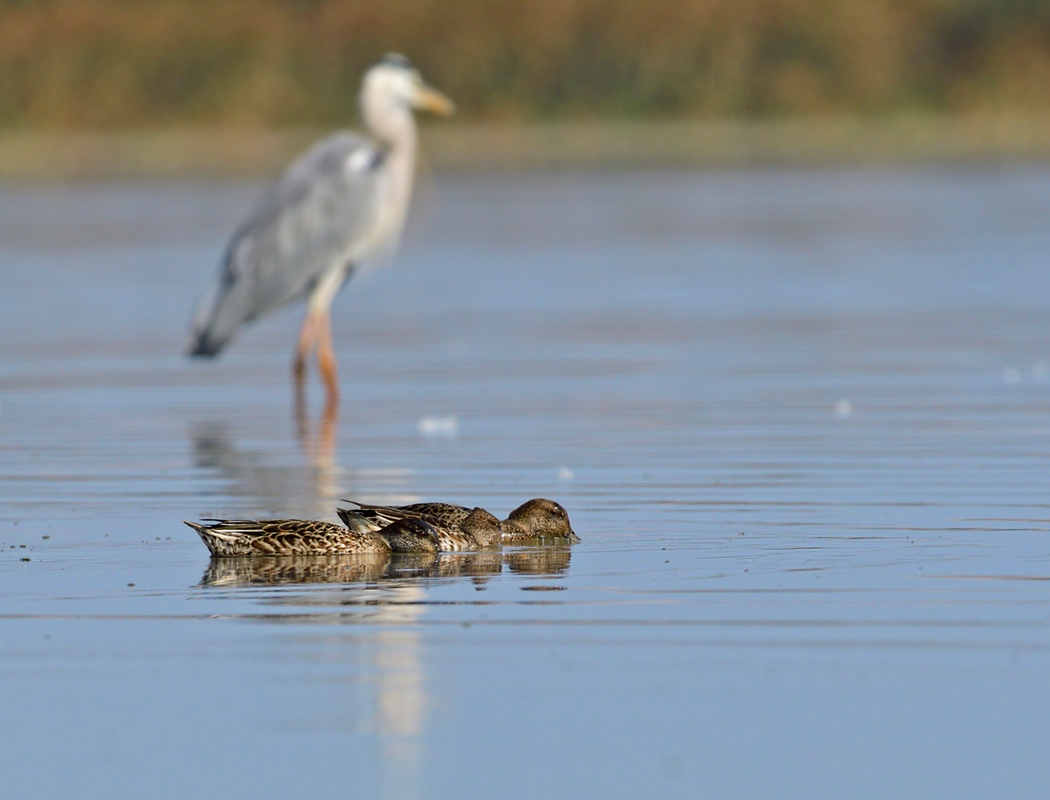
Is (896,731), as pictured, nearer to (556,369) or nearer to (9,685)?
(9,685)

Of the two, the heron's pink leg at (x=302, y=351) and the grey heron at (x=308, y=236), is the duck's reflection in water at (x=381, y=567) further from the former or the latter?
the grey heron at (x=308, y=236)

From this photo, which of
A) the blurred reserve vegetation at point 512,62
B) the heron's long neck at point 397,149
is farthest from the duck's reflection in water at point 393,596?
the blurred reserve vegetation at point 512,62

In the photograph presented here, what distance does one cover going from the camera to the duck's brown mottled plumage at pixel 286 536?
28.6 ft

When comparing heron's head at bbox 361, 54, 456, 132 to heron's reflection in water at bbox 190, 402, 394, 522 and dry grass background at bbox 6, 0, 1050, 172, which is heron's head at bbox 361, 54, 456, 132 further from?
dry grass background at bbox 6, 0, 1050, 172

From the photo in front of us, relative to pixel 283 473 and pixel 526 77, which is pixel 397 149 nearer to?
pixel 283 473

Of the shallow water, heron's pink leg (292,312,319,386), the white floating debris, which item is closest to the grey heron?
heron's pink leg (292,312,319,386)

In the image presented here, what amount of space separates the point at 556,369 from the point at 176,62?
3999 centimetres

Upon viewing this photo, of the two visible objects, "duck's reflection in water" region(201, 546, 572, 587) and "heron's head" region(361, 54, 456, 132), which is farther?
"heron's head" region(361, 54, 456, 132)

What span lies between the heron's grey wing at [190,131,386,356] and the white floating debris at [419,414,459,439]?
Result: 12.6ft

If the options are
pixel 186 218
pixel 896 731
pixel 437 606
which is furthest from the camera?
pixel 186 218

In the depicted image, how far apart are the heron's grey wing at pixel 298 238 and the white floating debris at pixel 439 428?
3826 mm

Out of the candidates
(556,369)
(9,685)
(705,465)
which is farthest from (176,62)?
(9,685)

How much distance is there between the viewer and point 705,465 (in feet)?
36.3

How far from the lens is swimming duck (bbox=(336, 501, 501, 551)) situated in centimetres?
901
